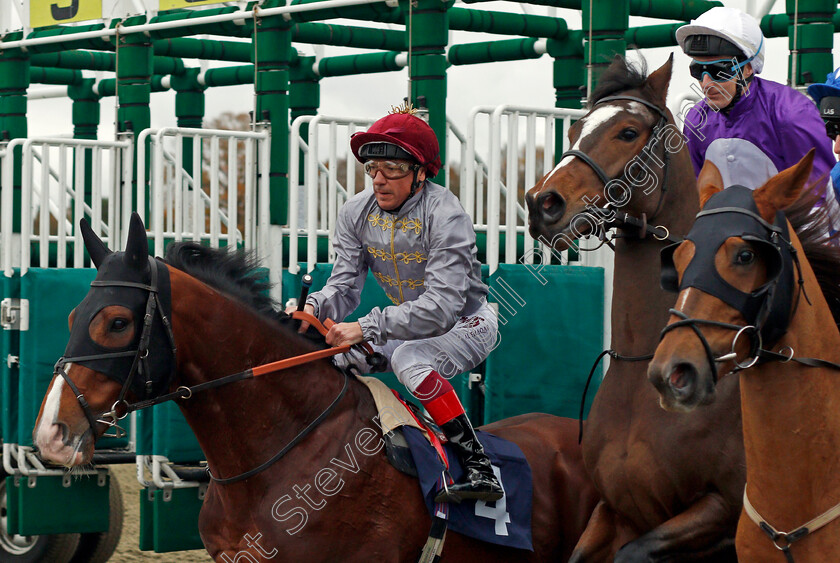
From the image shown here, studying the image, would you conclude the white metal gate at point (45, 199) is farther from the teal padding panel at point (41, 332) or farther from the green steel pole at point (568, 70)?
the green steel pole at point (568, 70)

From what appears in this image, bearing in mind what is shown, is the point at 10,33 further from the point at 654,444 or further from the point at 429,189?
the point at 654,444

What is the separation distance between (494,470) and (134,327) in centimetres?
128

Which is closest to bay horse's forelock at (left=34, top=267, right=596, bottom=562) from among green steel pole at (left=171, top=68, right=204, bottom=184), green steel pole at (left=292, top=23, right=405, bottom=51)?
green steel pole at (left=292, top=23, right=405, bottom=51)

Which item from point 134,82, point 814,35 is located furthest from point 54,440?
point 814,35

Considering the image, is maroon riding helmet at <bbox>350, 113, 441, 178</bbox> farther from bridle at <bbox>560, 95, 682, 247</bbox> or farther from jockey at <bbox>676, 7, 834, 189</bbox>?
jockey at <bbox>676, 7, 834, 189</bbox>

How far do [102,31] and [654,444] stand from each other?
4534 mm

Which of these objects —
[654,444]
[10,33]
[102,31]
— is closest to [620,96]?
[654,444]

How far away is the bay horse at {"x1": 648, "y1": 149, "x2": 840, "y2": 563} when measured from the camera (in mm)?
2361

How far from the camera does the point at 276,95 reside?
5.61m

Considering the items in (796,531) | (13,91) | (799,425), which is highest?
(13,91)

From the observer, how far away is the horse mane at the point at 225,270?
3.57 metres

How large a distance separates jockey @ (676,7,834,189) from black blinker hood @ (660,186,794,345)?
114 centimetres

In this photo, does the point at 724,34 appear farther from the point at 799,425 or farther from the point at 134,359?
the point at 134,359

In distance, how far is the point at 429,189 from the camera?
3891 mm
